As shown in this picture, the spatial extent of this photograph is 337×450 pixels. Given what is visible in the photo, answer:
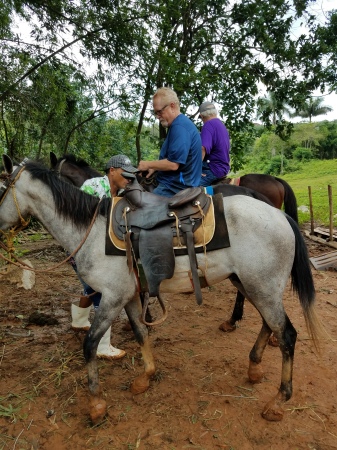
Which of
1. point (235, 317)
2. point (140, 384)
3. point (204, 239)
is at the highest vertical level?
point (204, 239)

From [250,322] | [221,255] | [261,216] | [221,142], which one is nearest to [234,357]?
[250,322]

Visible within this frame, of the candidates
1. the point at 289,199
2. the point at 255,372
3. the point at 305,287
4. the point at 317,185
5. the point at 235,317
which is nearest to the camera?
the point at 305,287

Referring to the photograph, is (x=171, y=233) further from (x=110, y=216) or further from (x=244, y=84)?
(x=244, y=84)

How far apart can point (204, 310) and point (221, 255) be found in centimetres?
245

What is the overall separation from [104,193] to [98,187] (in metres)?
0.09

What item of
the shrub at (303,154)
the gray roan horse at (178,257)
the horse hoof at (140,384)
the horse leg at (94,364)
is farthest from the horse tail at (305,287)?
the shrub at (303,154)

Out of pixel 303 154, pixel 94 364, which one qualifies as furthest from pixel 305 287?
pixel 303 154

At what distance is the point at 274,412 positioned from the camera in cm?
261

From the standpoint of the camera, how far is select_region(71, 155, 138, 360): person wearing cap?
120 inches

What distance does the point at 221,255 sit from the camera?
2592 millimetres

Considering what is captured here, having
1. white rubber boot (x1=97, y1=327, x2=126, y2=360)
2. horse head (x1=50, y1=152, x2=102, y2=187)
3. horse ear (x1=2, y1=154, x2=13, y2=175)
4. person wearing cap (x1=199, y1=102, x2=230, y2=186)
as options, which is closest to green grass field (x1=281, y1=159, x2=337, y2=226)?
person wearing cap (x1=199, y1=102, x2=230, y2=186)

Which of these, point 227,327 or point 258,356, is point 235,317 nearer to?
point 227,327

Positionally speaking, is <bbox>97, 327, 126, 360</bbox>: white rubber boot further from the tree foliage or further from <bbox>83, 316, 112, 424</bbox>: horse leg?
the tree foliage

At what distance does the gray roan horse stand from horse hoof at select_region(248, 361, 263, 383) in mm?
377
